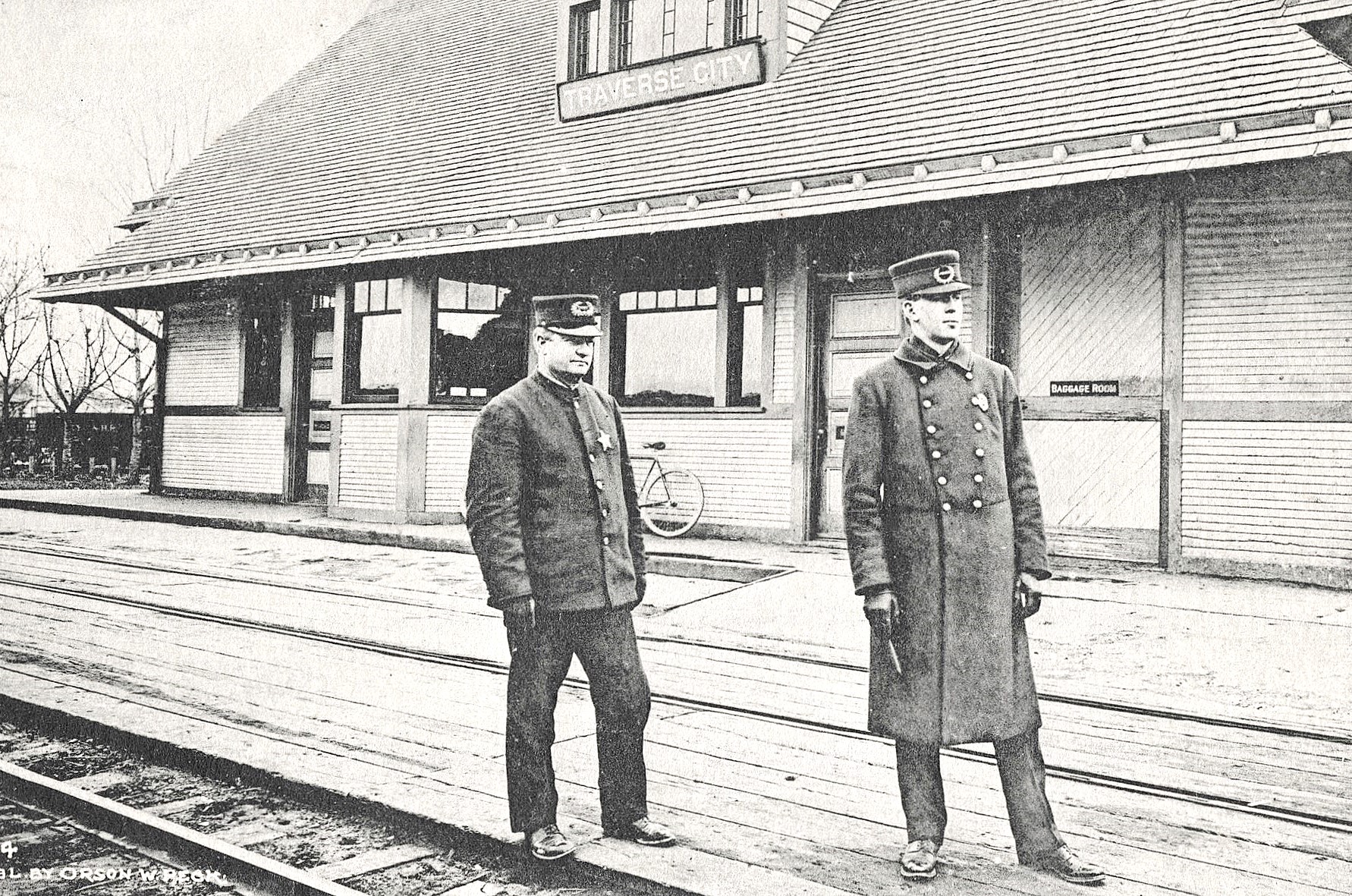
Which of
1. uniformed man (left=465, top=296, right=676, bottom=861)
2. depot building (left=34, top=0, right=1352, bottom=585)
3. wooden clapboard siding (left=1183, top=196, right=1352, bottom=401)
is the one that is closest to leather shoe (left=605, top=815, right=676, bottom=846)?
uniformed man (left=465, top=296, right=676, bottom=861)

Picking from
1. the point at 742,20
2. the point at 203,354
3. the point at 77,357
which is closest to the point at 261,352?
the point at 203,354

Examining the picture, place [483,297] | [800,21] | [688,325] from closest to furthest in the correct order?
[688,325]
[800,21]
[483,297]

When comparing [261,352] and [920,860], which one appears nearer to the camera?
[920,860]

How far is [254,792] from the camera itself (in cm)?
451

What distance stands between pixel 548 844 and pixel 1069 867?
162 cm

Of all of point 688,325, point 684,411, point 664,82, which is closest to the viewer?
point 684,411

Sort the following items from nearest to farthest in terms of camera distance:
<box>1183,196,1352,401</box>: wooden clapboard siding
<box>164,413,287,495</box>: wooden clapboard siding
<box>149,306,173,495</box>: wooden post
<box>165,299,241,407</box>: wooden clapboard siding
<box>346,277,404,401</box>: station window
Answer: <box>1183,196,1352,401</box>: wooden clapboard siding → <box>346,277,404,401</box>: station window → <box>164,413,287,495</box>: wooden clapboard siding → <box>165,299,241,407</box>: wooden clapboard siding → <box>149,306,173,495</box>: wooden post

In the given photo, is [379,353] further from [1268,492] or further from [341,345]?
[1268,492]

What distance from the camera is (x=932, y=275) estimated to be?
356cm

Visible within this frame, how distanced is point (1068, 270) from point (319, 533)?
8498 mm

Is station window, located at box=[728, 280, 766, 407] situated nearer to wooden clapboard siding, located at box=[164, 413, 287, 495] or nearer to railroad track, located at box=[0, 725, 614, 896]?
wooden clapboard siding, located at box=[164, 413, 287, 495]

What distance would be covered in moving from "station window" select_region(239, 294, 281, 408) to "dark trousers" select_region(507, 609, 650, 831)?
14048mm

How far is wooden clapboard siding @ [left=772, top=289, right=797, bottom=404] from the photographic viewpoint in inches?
456

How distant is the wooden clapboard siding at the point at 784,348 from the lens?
1157cm
